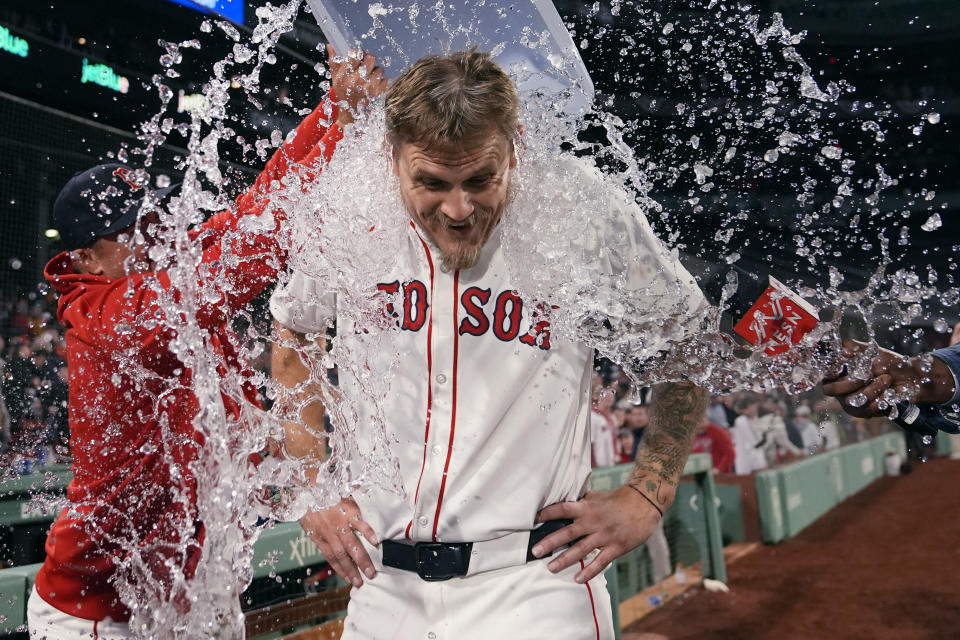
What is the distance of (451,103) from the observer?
4.94ft

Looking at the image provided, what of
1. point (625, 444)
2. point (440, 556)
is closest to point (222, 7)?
point (625, 444)

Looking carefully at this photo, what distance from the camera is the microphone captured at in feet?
4.82

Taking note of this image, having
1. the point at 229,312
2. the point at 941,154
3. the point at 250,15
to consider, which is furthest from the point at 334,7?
the point at 941,154

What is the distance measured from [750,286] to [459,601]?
86 centimetres

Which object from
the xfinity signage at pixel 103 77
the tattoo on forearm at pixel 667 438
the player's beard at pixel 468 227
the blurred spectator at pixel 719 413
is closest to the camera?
the player's beard at pixel 468 227

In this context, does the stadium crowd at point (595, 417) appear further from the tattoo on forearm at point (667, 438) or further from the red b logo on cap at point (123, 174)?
the red b logo on cap at point (123, 174)

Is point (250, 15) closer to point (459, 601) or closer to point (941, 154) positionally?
point (459, 601)

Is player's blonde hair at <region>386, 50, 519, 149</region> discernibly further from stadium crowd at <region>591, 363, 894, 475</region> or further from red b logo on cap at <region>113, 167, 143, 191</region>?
stadium crowd at <region>591, 363, 894, 475</region>

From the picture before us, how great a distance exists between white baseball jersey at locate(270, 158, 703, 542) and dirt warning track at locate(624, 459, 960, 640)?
12.2 feet

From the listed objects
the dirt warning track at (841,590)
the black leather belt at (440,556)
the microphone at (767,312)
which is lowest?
the dirt warning track at (841,590)

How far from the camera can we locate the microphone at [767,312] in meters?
1.47

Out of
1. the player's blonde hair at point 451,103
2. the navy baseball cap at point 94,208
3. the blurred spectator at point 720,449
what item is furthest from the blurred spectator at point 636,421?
the player's blonde hair at point 451,103

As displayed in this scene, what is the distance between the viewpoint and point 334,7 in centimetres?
175

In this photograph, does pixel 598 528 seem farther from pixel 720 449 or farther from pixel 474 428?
pixel 720 449
